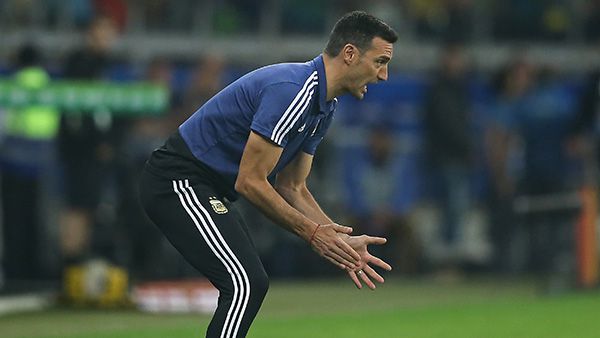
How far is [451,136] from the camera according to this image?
15688 millimetres

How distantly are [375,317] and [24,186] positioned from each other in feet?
13.7

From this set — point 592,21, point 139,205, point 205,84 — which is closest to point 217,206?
point 139,205

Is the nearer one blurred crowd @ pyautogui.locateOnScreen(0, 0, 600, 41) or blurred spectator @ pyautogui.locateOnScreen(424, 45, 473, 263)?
blurred spectator @ pyautogui.locateOnScreen(424, 45, 473, 263)

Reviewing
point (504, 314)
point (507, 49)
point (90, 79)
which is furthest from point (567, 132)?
point (90, 79)

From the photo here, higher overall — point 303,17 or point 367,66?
point 367,66

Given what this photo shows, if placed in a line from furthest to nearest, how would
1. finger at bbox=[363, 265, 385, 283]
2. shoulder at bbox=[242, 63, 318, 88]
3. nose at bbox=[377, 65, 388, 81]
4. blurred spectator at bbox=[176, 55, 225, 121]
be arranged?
blurred spectator at bbox=[176, 55, 225, 121] → nose at bbox=[377, 65, 388, 81] → shoulder at bbox=[242, 63, 318, 88] → finger at bbox=[363, 265, 385, 283]

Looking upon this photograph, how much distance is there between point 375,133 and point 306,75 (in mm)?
8968

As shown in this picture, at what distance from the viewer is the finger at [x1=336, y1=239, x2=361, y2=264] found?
7055 mm

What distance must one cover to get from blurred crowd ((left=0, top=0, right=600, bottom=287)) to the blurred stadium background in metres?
0.03

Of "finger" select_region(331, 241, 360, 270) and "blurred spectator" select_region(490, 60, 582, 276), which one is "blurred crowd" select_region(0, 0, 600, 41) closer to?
"blurred spectator" select_region(490, 60, 582, 276)

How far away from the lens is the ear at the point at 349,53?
7.46 metres

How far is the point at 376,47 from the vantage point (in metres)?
7.52

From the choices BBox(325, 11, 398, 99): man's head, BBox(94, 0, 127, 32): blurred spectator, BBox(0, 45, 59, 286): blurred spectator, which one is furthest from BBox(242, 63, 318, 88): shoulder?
BBox(94, 0, 127, 32): blurred spectator

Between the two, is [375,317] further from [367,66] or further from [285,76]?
[285,76]
